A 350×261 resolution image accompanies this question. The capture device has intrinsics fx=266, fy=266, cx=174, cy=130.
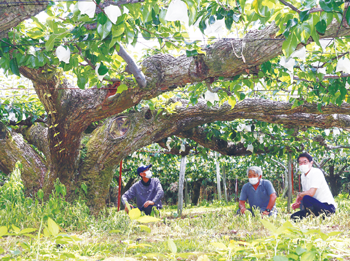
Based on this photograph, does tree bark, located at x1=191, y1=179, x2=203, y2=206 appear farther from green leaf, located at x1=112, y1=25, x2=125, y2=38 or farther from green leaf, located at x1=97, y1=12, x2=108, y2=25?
green leaf, located at x1=97, y1=12, x2=108, y2=25

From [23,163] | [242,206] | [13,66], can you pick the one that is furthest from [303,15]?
[23,163]

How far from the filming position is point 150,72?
2859 millimetres

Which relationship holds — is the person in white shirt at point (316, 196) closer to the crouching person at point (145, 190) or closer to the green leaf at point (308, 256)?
the crouching person at point (145, 190)

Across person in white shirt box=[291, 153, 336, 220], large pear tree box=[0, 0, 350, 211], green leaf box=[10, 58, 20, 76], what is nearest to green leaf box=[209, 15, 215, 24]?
large pear tree box=[0, 0, 350, 211]

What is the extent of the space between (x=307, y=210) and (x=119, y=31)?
350 centimetres

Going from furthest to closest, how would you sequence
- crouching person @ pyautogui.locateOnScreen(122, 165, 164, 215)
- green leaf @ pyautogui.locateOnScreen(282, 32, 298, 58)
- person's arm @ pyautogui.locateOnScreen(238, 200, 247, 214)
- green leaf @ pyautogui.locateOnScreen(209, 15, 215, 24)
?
1. crouching person @ pyautogui.locateOnScreen(122, 165, 164, 215)
2. person's arm @ pyautogui.locateOnScreen(238, 200, 247, 214)
3. green leaf @ pyautogui.locateOnScreen(209, 15, 215, 24)
4. green leaf @ pyautogui.locateOnScreen(282, 32, 298, 58)

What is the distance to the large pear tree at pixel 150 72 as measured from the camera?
159 cm

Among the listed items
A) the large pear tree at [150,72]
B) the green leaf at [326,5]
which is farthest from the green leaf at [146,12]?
the green leaf at [326,5]

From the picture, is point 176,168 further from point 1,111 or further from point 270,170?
point 1,111

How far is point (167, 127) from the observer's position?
4.08 meters

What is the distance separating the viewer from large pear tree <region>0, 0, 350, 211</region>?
159 cm

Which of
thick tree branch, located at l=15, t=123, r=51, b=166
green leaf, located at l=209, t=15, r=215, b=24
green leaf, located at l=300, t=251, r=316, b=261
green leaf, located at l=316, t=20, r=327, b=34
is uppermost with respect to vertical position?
green leaf, located at l=209, t=15, r=215, b=24

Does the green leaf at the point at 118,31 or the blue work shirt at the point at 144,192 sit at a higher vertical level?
the green leaf at the point at 118,31

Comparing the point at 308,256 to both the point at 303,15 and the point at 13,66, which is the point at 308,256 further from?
the point at 13,66
